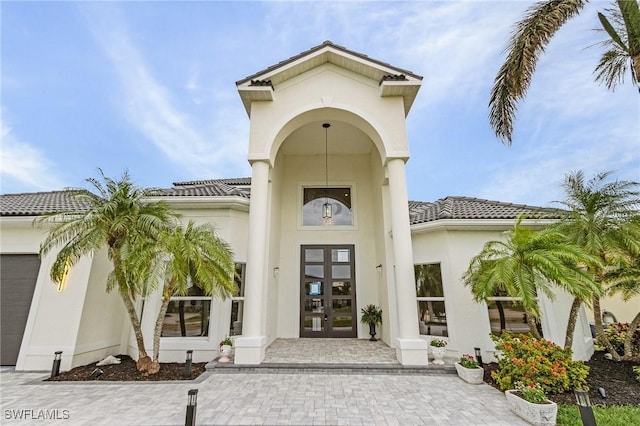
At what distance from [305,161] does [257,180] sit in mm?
4512

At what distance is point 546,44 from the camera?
702 cm

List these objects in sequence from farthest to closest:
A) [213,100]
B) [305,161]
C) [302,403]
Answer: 1. [213,100]
2. [305,161]
3. [302,403]

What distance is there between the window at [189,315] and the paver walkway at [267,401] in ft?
7.00

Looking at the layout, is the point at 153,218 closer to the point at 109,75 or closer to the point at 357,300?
the point at 357,300

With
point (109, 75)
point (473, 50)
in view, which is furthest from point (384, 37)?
point (109, 75)

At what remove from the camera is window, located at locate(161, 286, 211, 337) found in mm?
8281

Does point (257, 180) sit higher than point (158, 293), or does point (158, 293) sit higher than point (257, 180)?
point (257, 180)


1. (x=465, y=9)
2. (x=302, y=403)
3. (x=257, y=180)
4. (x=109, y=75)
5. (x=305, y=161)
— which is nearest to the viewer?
(x=302, y=403)

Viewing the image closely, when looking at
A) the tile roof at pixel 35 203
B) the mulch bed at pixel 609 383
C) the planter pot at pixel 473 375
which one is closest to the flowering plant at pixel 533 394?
the mulch bed at pixel 609 383

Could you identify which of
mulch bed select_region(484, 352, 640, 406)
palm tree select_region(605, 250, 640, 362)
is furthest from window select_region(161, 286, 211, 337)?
palm tree select_region(605, 250, 640, 362)

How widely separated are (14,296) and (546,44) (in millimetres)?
16967

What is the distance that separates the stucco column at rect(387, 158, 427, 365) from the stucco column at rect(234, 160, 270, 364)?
12.8 feet

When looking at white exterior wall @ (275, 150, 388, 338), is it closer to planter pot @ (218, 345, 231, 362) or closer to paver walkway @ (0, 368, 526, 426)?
planter pot @ (218, 345, 231, 362)

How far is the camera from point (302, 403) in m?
4.95
